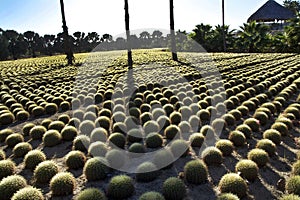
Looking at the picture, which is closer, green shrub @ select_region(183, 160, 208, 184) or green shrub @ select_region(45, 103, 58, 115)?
green shrub @ select_region(183, 160, 208, 184)

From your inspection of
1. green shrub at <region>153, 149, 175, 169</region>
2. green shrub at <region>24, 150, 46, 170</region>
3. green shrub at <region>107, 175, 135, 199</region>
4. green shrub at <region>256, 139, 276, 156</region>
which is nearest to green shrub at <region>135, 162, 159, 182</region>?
green shrub at <region>153, 149, 175, 169</region>

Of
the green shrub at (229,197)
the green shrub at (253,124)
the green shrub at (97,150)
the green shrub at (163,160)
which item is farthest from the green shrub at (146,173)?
the green shrub at (253,124)

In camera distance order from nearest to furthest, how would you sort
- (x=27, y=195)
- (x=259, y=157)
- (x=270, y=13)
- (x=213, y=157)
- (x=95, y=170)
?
(x=27, y=195)
(x=95, y=170)
(x=259, y=157)
(x=213, y=157)
(x=270, y=13)

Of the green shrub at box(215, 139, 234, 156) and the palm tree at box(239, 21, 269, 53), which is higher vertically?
the palm tree at box(239, 21, 269, 53)

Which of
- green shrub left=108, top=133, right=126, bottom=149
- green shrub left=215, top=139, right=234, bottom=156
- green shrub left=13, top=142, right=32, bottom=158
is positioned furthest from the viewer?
green shrub left=108, top=133, right=126, bottom=149

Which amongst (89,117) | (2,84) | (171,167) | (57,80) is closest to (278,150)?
(171,167)

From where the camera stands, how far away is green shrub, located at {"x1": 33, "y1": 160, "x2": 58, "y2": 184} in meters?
7.33

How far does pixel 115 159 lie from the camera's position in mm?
7969

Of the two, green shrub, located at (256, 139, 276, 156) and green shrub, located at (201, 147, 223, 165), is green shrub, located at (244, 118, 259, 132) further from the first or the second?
green shrub, located at (201, 147, 223, 165)

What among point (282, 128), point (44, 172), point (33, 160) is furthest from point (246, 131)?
point (33, 160)

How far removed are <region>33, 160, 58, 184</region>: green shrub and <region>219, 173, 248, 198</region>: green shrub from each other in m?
4.25

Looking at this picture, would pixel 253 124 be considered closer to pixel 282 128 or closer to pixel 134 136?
pixel 282 128

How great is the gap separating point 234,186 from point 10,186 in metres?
5.12

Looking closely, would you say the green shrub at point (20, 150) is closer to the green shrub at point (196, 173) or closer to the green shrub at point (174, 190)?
the green shrub at point (174, 190)
